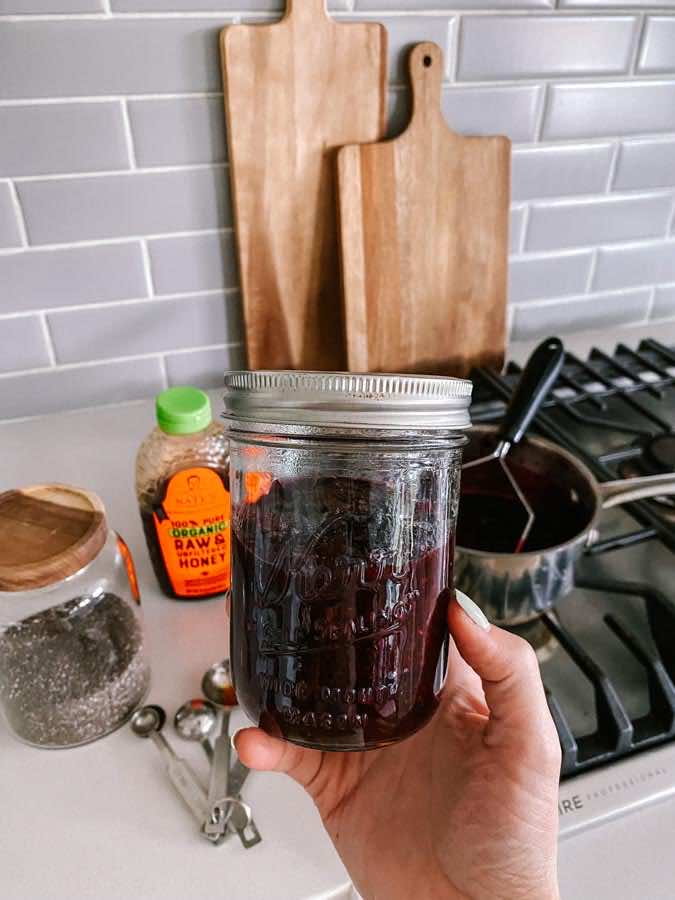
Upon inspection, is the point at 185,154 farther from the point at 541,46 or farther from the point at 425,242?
the point at 541,46

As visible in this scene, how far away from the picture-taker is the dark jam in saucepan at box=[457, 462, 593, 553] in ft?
2.39

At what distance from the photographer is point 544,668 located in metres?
0.68

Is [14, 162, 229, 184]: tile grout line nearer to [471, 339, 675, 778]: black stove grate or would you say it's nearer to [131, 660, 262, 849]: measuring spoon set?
[471, 339, 675, 778]: black stove grate

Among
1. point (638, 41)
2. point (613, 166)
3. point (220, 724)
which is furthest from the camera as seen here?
point (613, 166)

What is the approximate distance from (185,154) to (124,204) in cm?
10

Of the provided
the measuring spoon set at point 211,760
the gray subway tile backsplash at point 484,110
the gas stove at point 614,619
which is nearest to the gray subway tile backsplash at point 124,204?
the gray subway tile backsplash at point 484,110

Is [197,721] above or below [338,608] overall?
below

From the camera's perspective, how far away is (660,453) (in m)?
0.88

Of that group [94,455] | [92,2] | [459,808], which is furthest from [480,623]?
[92,2]

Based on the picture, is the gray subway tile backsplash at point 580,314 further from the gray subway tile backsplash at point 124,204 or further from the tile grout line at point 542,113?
the gray subway tile backsplash at point 124,204

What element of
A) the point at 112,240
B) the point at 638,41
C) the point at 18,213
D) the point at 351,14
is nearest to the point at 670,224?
the point at 638,41

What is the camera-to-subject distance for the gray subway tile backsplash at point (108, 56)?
758 millimetres

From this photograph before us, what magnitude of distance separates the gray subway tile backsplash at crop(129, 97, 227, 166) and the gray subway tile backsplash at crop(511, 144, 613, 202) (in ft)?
1.40

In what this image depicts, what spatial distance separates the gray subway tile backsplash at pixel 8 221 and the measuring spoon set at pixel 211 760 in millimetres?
562
